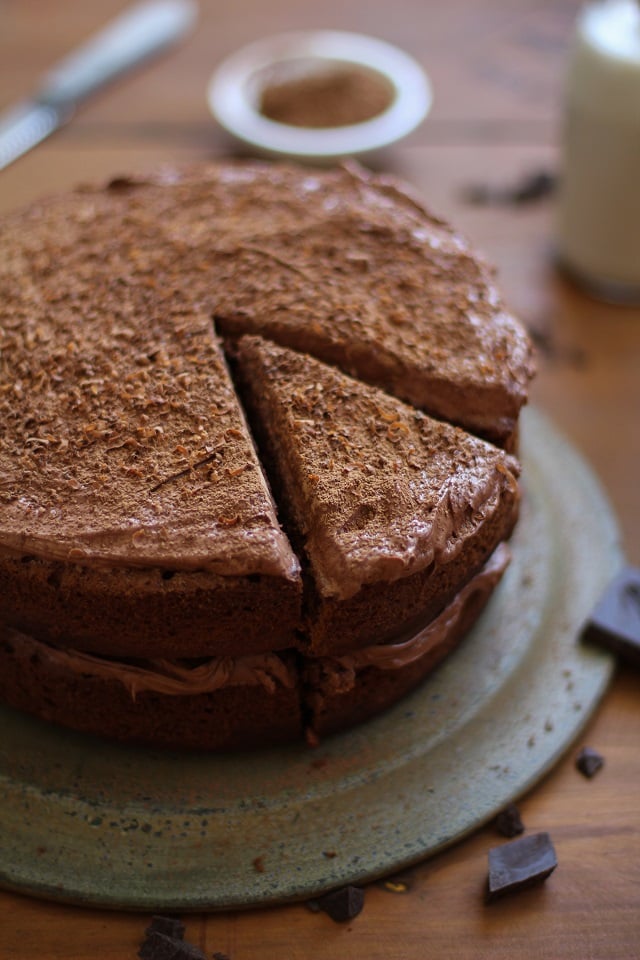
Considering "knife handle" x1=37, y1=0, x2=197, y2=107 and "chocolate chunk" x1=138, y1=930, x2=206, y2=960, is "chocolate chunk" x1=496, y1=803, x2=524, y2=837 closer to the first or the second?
"chocolate chunk" x1=138, y1=930, x2=206, y2=960

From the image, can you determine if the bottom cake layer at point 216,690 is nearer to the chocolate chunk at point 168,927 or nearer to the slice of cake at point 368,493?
the slice of cake at point 368,493

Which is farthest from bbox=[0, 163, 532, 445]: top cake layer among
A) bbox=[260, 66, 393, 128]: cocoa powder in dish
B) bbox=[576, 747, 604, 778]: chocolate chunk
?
bbox=[260, 66, 393, 128]: cocoa powder in dish

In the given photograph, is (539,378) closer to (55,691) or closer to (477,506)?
(477,506)

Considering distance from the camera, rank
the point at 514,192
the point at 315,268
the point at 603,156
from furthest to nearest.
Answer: the point at 514,192, the point at 603,156, the point at 315,268

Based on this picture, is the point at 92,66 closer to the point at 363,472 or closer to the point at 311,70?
the point at 311,70

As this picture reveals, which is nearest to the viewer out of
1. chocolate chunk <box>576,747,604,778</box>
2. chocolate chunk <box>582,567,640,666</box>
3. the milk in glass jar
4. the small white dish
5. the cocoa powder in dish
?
chocolate chunk <box>576,747,604,778</box>

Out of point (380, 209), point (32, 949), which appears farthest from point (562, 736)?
point (380, 209)

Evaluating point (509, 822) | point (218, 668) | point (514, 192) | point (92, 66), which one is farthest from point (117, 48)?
point (509, 822)
